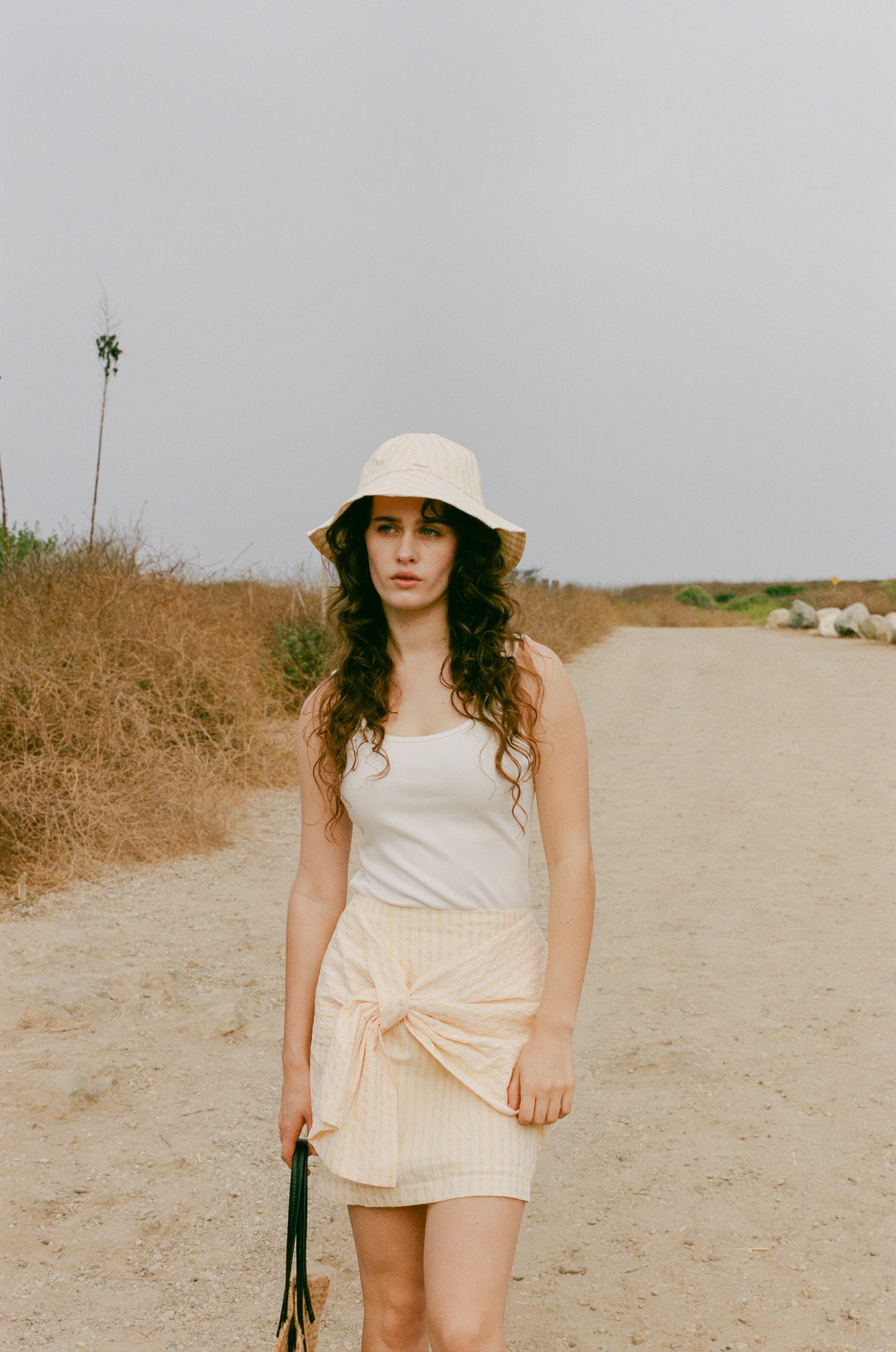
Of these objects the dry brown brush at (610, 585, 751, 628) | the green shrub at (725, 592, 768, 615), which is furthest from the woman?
the green shrub at (725, 592, 768, 615)

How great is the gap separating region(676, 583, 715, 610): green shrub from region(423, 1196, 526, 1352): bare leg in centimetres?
4331

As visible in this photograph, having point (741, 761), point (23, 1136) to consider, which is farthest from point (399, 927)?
point (741, 761)

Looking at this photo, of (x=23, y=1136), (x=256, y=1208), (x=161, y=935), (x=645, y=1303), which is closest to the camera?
(x=645, y=1303)

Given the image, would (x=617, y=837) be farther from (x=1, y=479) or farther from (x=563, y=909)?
(x=1, y=479)

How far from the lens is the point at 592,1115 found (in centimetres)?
377

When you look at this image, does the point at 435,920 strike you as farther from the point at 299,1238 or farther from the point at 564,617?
the point at 564,617

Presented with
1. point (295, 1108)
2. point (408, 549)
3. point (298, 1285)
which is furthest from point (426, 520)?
point (298, 1285)

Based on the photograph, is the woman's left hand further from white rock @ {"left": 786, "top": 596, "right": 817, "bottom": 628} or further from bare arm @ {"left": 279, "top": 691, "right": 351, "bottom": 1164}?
white rock @ {"left": 786, "top": 596, "right": 817, "bottom": 628}

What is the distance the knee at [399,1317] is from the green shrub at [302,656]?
9.15 meters

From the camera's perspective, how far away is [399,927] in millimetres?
1852

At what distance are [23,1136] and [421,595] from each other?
2.63 metres

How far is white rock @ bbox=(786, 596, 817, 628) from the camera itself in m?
26.1

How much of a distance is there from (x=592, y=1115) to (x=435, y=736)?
7.89ft

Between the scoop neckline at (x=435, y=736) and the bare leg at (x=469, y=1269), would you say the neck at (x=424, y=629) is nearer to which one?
the scoop neckline at (x=435, y=736)
